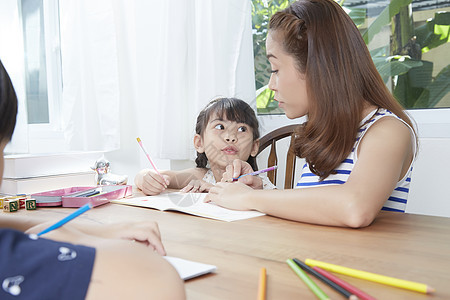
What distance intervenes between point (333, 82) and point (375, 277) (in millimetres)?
664

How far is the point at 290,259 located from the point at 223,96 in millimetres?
1256

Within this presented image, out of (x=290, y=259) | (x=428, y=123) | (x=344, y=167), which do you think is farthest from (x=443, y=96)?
(x=290, y=259)

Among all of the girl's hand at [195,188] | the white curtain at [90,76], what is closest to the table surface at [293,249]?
the girl's hand at [195,188]

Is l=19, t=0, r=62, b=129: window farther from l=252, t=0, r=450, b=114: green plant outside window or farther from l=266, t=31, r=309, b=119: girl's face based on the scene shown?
l=266, t=31, r=309, b=119: girl's face

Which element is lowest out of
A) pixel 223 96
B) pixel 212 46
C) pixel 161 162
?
pixel 161 162

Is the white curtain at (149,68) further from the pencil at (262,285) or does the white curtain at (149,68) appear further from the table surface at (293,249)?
the pencil at (262,285)

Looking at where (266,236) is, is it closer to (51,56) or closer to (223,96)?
(223,96)

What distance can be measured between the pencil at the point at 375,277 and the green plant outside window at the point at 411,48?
4.50 ft

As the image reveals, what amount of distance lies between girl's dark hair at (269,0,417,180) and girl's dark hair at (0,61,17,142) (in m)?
0.84

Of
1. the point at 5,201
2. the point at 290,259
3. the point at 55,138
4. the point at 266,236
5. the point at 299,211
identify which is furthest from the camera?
the point at 55,138

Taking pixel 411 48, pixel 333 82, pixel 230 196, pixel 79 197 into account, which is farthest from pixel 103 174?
pixel 411 48

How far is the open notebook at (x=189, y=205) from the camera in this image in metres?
0.92

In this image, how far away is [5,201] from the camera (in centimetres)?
103

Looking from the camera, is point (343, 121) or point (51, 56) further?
point (51, 56)
